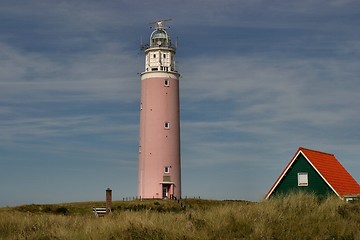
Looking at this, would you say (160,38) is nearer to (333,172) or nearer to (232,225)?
(333,172)

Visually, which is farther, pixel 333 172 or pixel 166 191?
pixel 166 191

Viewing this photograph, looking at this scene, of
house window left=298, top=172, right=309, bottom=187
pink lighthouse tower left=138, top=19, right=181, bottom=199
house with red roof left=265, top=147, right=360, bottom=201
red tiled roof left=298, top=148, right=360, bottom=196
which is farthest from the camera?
pink lighthouse tower left=138, top=19, right=181, bottom=199

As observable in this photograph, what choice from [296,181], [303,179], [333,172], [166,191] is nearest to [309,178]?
[303,179]

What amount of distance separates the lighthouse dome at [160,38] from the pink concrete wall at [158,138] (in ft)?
15.0

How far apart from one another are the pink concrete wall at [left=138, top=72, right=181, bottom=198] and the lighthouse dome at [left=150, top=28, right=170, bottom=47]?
456 centimetres

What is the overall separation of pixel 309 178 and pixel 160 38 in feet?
107

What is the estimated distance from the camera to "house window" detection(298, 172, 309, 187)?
34.2 metres

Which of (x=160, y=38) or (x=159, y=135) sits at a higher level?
(x=160, y=38)

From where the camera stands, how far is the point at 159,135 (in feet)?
187

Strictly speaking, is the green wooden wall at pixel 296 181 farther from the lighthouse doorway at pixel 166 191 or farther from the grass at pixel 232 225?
the lighthouse doorway at pixel 166 191

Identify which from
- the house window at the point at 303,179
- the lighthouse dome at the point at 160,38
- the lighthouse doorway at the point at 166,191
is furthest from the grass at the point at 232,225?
the lighthouse dome at the point at 160,38

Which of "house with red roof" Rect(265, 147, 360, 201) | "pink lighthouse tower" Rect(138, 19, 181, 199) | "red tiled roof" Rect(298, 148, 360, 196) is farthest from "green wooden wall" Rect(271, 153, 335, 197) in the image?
"pink lighthouse tower" Rect(138, 19, 181, 199)

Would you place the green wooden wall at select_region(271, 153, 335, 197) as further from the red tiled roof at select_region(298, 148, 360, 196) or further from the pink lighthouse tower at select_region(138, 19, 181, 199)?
the pink lighthouse tower at select_region(138, 19, 181, 199)

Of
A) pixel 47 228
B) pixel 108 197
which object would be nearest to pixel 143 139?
pixel 108 197
